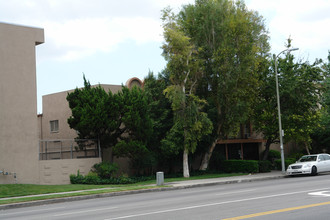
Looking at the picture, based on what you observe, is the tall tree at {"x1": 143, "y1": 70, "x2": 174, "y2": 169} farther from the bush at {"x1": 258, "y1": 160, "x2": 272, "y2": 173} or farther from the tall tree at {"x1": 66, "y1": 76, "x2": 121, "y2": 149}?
the bush at {"x1": 258, "y1": 160, "x2": 272, "y2": 173}

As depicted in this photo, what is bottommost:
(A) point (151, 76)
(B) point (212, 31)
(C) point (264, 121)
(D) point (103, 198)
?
(D) point (103, 198)

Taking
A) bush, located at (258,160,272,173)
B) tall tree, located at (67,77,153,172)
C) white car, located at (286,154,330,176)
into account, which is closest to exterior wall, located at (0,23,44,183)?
tall tree, located at (67,77,153,172)

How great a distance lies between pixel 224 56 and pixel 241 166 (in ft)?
30.4

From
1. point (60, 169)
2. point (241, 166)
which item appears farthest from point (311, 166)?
point (60, 169)

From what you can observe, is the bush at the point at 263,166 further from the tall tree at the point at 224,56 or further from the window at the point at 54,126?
the window at the point at 54,126

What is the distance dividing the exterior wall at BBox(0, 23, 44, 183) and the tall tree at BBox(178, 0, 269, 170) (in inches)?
460

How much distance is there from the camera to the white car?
26234 millimetres

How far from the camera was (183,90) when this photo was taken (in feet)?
94.4

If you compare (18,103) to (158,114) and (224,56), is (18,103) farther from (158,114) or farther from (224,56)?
(224,56)

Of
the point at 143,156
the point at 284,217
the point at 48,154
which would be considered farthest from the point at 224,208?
the point at 48,154

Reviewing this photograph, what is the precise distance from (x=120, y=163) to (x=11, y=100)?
31.5 ft

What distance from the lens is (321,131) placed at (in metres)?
39.7

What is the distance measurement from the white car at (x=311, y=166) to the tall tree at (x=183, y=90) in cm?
641

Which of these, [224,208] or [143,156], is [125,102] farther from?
[224,208]
